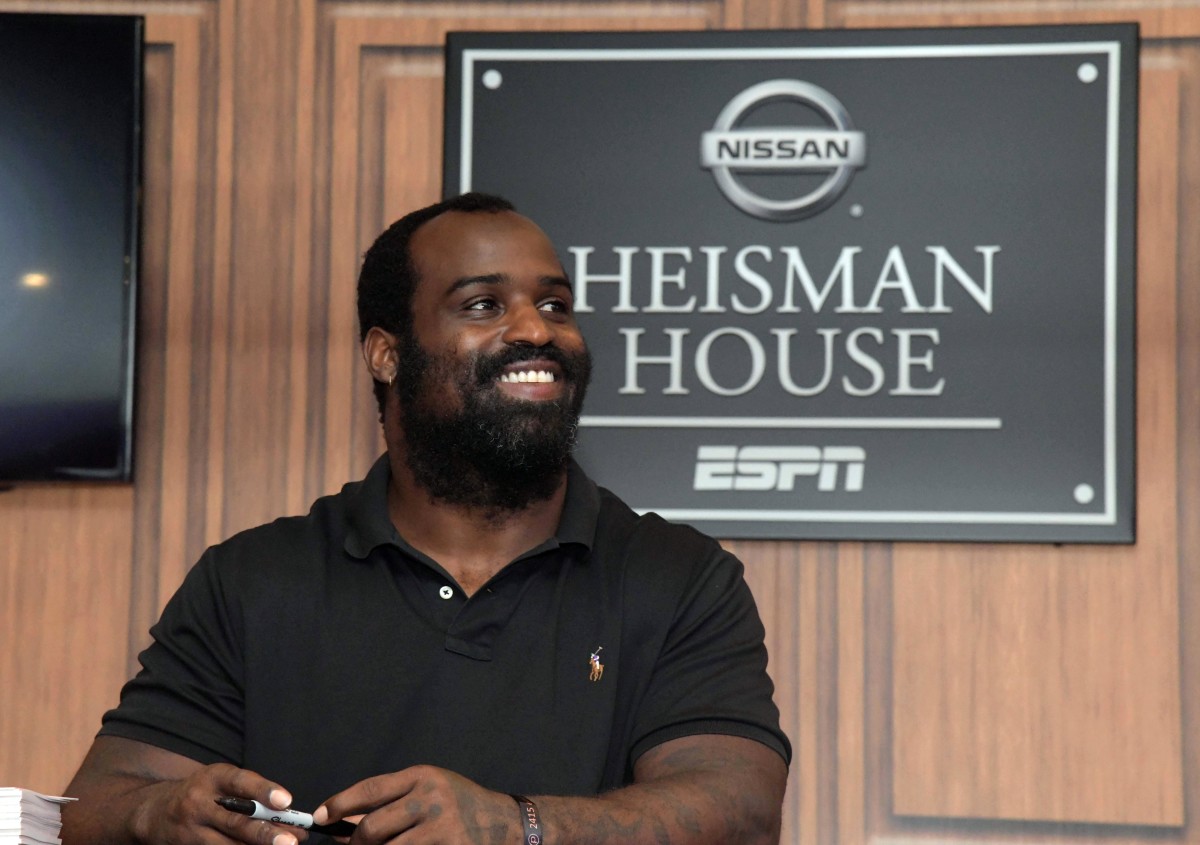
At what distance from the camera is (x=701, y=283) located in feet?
8.26

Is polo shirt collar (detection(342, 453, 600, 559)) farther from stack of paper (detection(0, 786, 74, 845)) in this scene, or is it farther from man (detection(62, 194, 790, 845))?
stack of paper (detection(0, 786, 74, 845))

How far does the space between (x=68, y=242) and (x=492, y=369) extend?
3.05 ft

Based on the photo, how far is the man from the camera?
1.77 m

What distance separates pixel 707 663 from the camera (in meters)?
1.87

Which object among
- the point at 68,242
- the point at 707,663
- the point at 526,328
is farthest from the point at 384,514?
the point at 68,242

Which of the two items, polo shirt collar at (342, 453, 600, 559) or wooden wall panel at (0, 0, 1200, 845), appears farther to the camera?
wooden wall panel at (0, 0, 1200, 845)

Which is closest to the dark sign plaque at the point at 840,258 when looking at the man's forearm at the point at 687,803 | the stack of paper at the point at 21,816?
the man's forearm at the point at 687,803

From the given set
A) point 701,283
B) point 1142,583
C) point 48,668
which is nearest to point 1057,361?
point 1142,583

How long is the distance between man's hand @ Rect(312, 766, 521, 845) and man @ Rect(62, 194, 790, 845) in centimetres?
13

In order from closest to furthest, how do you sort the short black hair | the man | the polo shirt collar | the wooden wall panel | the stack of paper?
the stack of paper < the man < the polo shirt collar < the short black hair < the wooden wall panel

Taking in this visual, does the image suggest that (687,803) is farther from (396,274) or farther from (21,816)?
(396,274)

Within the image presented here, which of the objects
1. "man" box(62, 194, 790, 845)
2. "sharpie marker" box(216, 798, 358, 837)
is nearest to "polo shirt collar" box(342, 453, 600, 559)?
"man" box(62, 194, 790, 845)

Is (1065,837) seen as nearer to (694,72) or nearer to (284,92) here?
(694,72)

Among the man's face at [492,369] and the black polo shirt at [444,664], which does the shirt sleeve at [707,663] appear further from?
the man's face at [492,369]
